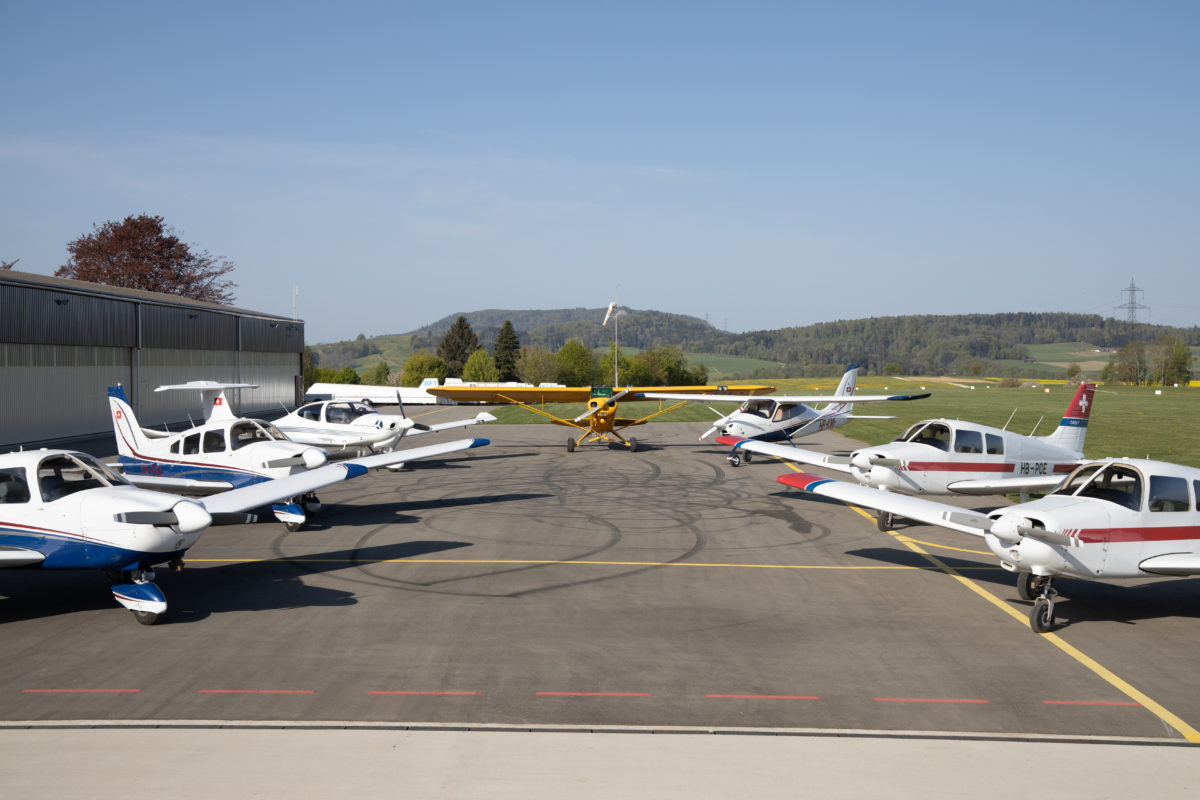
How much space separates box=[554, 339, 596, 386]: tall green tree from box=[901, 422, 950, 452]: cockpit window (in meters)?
105

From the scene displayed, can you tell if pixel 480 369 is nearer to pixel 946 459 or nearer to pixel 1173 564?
pixel 946 459

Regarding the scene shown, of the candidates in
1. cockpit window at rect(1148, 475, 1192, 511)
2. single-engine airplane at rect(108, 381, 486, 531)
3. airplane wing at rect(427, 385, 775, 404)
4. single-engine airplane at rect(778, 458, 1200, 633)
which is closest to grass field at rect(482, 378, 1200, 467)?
airplane wing at rect(427, 385, 775, 404)

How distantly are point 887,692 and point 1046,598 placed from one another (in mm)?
3037

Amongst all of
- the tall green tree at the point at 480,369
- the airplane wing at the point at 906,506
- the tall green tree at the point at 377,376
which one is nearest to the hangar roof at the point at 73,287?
the airplane wing at the point at 906,506

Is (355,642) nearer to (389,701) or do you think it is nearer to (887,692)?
(389,701)

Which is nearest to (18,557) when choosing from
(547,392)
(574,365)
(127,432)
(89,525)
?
(89,525)

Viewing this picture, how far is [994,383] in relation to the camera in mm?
129750

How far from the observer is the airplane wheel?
30.6 feet

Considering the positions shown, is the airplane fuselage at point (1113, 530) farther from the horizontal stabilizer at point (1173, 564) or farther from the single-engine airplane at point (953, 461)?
the single-engine airplane at point (953, 461)

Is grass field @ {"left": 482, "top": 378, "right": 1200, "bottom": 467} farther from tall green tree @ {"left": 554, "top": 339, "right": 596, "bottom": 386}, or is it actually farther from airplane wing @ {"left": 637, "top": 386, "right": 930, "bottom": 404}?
tall green tree @ {"left": 554, "top": 339, "right": 596, "bottom": 386}

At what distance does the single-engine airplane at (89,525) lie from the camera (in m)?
9.32

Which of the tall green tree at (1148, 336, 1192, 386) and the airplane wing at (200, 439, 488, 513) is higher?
the tall green tree at (1148, 336, 1192, 386)

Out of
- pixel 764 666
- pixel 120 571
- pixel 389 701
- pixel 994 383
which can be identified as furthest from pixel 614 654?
pixel 994 383

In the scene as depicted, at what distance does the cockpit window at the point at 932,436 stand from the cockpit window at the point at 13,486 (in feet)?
45.2
